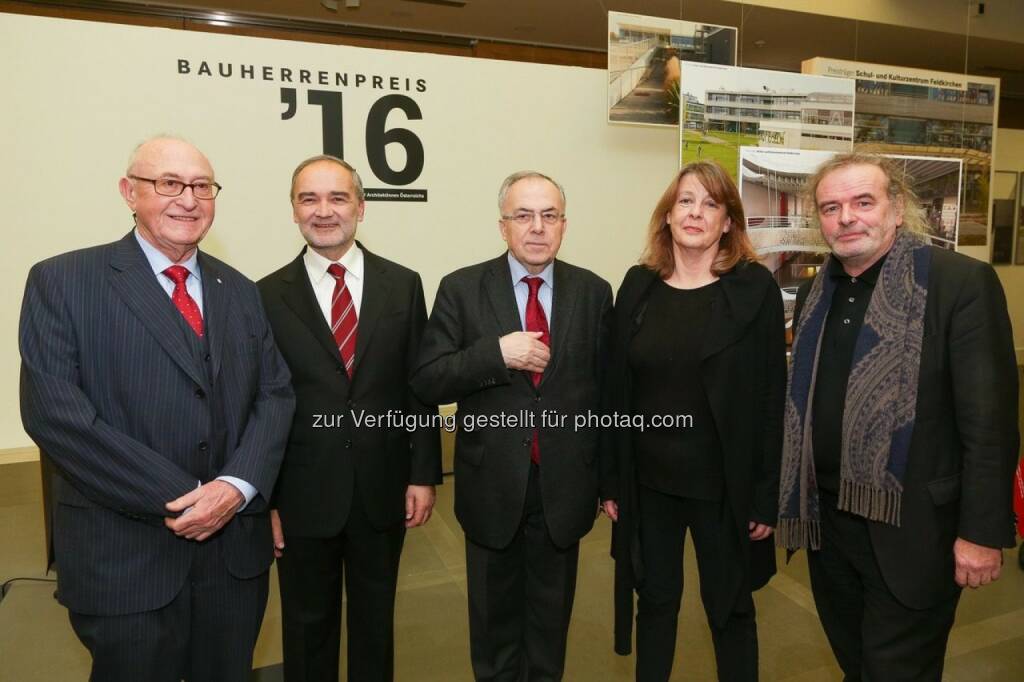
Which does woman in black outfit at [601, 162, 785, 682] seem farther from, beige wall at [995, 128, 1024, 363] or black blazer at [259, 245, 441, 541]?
beige wall at [995, 128, 1024, 363]

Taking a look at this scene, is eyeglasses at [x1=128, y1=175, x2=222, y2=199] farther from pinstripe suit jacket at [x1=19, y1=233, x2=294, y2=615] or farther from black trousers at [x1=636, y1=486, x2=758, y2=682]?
black trousers at [x1=636, y1=486, x2=758, y2=682]

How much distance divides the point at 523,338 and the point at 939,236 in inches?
140

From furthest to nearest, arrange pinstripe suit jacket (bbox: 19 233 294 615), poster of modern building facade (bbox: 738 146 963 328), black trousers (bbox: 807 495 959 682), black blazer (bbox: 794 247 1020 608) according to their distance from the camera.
Answer: poster of modern building facade (bbox: 738 146 963 328), black trousers (bbox: 807 495 959 682), black blazer (bbox: 794 247 1020 608), pinstripe suit jacket (bbox: 19 233 294 615)

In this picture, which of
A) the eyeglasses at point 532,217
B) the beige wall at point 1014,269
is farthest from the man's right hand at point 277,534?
the beige wall at point 1014,269

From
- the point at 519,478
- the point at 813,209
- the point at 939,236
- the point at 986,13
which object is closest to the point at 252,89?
the point at 519,478

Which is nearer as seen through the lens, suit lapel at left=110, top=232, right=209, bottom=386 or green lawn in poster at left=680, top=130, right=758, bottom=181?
suit lapel at left=110, top=232, right=209, bottom=386

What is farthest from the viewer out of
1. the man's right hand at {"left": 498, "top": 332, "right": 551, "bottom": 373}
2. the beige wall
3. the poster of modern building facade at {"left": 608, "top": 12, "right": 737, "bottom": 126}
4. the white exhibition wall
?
the beige wall

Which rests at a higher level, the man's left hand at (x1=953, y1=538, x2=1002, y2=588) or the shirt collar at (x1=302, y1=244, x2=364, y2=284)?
the shirt collar at (x1=302, y1=244, x2=364, y2=284)

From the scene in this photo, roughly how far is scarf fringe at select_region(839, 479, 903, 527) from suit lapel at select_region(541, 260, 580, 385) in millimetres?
876

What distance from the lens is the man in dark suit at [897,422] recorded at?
68.0 inches

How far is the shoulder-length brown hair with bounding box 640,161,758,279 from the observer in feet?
6.77

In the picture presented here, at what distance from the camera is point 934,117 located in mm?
4559

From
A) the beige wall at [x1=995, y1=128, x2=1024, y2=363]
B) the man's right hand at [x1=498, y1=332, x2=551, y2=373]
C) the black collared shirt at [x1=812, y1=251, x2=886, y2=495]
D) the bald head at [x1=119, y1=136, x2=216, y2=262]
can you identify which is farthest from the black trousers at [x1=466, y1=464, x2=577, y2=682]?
the beige wall at [x1=995, y1=128, x2=1024, y2=363]

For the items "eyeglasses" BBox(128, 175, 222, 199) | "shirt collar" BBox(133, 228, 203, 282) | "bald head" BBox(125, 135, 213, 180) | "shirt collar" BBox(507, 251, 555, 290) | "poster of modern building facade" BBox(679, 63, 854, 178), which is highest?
"poster of modern building facade" BBox(679, 63, 854, 178)
